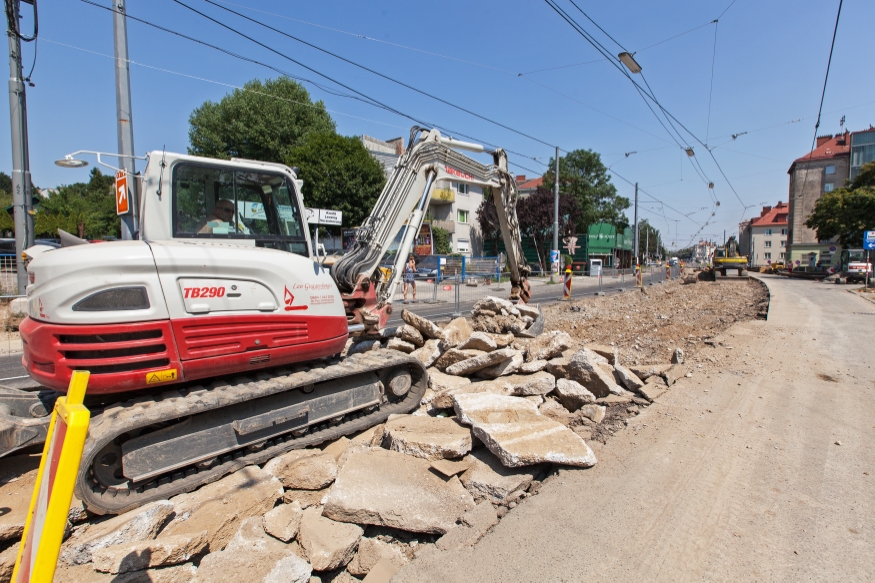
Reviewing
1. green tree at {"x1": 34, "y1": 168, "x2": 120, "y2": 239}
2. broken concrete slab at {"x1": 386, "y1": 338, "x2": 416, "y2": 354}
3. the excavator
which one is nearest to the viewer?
the excavator

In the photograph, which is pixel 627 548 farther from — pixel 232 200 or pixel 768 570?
pixel 232 200

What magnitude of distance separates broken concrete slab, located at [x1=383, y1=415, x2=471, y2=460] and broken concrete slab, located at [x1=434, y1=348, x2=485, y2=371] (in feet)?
5.39

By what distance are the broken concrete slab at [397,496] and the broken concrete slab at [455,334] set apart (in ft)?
9.51

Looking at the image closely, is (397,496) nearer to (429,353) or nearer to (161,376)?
(161,376)

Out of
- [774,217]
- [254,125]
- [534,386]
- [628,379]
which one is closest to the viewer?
[534,386]

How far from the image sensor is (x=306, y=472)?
3840mm

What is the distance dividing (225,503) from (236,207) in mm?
2692

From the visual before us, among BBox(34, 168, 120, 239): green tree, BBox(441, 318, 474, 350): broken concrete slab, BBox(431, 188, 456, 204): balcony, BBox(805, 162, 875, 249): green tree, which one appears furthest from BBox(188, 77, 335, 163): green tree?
BBox(805, 162, 875, 249): green tree

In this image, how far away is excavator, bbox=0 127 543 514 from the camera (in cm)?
344

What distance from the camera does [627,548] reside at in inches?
114

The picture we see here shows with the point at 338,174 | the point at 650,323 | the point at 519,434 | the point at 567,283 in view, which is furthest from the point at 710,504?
the point at 338,174

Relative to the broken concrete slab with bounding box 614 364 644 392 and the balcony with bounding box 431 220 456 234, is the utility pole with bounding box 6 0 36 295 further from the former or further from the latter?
the balcony with bounding box 431 220 456 234

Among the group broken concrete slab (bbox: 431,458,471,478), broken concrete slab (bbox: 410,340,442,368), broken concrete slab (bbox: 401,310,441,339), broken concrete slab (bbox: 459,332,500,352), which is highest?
broken concrete slab (bbox: 401,310,441,339)

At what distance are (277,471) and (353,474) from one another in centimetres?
75
